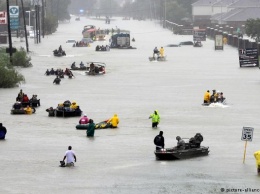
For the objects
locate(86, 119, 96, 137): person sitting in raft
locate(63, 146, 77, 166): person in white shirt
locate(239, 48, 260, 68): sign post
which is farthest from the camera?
locate(239, 48, 260, 68): sign post

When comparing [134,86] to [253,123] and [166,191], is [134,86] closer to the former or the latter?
[253,123]

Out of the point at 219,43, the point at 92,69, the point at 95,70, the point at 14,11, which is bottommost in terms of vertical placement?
the point at 95,70

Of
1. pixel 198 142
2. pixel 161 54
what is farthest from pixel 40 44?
pixel 198 142

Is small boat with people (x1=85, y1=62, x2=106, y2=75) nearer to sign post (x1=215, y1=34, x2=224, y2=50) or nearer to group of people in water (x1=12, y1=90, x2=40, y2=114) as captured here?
group of people in water (x1=12, y1=90, x2=40, y2=114)

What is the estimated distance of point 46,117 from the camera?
5450 cm

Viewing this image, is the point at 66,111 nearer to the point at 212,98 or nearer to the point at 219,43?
the point at 212,98

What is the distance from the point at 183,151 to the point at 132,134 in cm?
861

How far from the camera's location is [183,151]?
3991 cm

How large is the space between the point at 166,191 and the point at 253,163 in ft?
20.8

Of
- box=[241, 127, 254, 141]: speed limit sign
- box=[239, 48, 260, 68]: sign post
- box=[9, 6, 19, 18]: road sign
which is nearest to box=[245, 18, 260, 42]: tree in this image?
box=[9, 6, 19, 18]: road sign

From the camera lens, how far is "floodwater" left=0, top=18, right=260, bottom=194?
3569 cm

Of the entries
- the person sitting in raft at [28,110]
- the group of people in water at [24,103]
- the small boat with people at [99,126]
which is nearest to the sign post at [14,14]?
the group of people in water at [24,103]

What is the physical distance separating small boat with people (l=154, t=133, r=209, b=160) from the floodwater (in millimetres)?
327

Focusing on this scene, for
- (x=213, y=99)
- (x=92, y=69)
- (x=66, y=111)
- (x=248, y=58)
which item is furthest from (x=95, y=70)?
(x=66, y=111)
